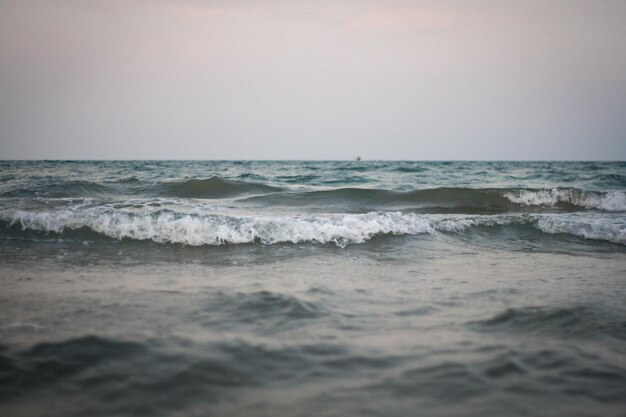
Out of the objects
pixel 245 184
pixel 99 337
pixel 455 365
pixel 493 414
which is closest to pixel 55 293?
pixel 99 337

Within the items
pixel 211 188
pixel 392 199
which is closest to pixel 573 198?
pixel 392 199

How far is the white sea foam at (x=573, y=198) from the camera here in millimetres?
11625

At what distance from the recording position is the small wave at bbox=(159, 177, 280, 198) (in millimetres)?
12328

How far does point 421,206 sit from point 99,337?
9302mm

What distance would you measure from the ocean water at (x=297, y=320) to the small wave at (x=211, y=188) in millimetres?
5599

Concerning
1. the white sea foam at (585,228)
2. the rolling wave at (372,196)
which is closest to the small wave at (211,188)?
the rolling wave at (372,196)

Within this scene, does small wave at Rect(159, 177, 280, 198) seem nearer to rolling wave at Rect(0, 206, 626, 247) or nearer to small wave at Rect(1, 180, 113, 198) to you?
small wave at Rect(1, 180, 113, 198)

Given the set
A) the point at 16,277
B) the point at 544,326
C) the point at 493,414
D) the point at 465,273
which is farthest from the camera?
the point at 465,273

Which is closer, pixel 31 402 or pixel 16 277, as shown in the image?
pixel 31 402

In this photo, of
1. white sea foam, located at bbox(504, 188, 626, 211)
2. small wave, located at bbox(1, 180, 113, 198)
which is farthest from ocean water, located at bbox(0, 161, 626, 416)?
white sea foam, located at bbox(504, 188, 626, 211)

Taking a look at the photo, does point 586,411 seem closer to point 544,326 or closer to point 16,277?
point 544,326

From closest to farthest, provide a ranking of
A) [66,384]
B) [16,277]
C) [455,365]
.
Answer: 1. [66,384]
2. [455,365]
3. [16,277]

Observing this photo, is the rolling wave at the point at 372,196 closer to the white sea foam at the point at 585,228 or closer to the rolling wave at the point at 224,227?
the white sea foam at the point at 585,228

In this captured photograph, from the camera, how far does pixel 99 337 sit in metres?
2.56
